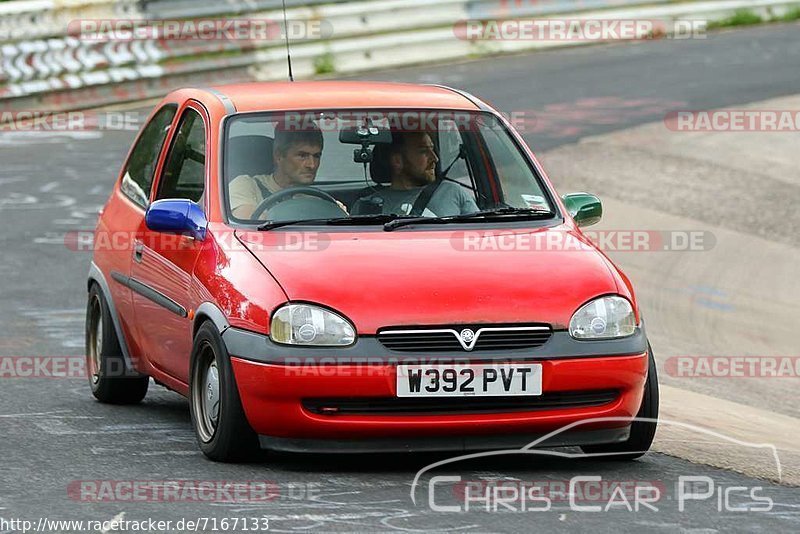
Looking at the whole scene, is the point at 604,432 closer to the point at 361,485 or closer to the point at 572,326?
the point at 572,326

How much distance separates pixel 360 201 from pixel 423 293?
1369mm

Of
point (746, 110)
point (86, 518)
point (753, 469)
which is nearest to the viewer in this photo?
point (86, 518)

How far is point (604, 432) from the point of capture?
7.32m

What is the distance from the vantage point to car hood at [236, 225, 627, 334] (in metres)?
7.02

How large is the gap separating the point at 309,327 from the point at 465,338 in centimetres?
59

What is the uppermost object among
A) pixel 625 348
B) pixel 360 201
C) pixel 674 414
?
pixel 360 201

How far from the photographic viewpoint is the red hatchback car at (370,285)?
699cm

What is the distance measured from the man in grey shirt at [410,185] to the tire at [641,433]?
115 cm

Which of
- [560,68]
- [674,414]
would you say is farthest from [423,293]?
[560,68]

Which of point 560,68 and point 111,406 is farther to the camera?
point 560,68

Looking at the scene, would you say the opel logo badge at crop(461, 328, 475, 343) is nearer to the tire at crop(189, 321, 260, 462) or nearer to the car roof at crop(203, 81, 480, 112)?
the tire at crop(189, 321, 260, 462)

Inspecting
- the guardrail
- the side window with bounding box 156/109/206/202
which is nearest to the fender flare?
the side window with bounding box 156/109/206/202

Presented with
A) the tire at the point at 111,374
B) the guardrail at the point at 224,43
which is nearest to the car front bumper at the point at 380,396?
the tire at the point at 111,374

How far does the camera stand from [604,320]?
23.6 ft
